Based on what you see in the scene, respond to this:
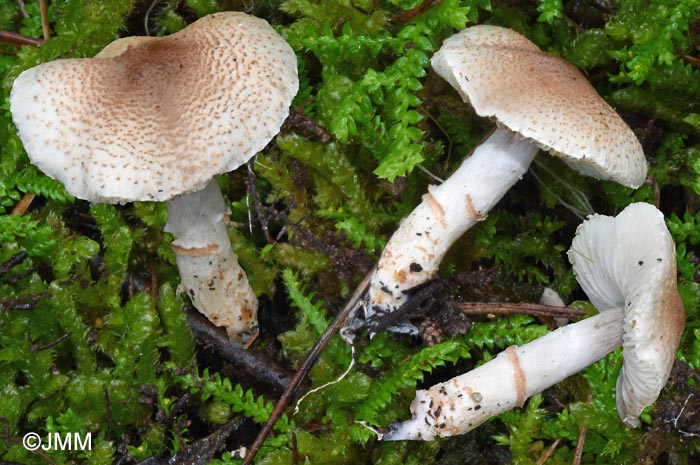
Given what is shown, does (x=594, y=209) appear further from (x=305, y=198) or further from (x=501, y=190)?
(x=305, y=198)

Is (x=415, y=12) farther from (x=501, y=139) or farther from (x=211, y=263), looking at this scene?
(x=211, y=263)

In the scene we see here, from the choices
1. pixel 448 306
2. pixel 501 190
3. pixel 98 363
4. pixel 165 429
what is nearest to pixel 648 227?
pixel 501 190

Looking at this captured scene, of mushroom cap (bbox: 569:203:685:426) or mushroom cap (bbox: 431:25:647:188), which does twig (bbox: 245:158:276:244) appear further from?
mushroom cap (bbox: 569:203:685:426)

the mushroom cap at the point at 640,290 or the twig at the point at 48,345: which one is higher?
the mushroom cap at the point at 640,290

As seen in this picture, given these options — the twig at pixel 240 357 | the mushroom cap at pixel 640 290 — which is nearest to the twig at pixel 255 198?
the twig at pixel 240 357

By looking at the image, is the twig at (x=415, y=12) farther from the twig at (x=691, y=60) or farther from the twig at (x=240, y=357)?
the twig at (x=240, y=357)

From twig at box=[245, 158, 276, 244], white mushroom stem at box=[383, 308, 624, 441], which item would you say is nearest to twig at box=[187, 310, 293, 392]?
twig at box=[245, 158, 276, 244]
